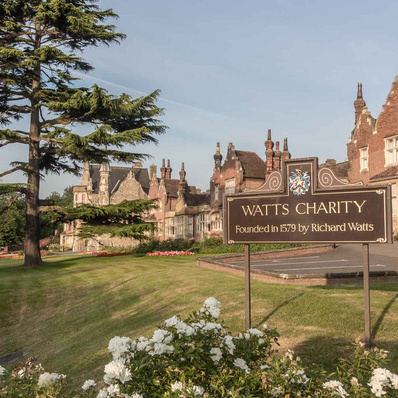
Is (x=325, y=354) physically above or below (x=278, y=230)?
below

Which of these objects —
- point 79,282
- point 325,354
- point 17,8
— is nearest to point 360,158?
point 79,282

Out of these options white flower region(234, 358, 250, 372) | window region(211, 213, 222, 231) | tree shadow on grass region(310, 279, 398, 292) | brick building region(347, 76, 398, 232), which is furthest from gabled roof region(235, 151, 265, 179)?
white flower region(234, 358, 250, 372)

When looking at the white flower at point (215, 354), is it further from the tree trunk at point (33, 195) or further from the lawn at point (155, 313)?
the tree trunk at point (33, 195)

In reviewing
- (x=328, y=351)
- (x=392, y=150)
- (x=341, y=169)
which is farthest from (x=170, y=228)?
(x=328, y=351)

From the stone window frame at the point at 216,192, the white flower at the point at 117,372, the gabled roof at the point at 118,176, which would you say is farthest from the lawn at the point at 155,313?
the gabled roof at the point at 118,176

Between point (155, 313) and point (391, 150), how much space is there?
83.5 feet

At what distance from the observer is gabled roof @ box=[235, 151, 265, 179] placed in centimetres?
3838

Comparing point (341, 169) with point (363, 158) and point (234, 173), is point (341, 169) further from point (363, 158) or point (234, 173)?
point (234, 173)

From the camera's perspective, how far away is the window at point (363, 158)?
→ 3222 centimetres

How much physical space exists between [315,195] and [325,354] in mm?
2708

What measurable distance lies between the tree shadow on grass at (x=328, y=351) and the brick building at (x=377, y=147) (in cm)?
2287

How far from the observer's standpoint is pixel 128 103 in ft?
80.6

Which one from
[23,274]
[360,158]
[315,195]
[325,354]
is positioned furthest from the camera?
[360,158]

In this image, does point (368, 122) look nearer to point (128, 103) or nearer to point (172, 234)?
point (128, 103)
